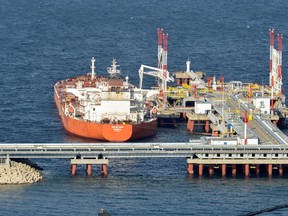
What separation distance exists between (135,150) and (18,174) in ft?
35.0

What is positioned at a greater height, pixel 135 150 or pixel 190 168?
pixel 135 150

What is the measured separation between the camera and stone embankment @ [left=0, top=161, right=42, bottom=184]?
17988 centimetres

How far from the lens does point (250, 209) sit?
563 ft

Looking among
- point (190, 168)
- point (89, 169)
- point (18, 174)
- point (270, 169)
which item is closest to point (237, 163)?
point (270, 169)

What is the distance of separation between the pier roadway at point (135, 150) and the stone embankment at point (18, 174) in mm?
1523

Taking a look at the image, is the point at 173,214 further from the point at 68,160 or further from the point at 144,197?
the point at 68,160

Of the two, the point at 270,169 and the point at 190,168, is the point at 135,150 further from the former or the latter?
the point at 270,169

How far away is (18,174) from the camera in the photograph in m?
180

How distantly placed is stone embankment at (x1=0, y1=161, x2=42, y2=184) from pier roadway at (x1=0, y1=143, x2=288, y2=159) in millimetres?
1523

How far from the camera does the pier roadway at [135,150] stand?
18400 centimetres

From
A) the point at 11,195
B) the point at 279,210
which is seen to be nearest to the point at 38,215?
the point at 11,195

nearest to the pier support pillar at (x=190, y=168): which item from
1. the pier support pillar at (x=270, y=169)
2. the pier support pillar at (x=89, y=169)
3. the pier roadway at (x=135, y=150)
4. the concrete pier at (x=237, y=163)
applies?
the concrete pier at (x=237, y=163)

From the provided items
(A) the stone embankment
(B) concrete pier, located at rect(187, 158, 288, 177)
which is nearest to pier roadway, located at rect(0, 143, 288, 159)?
(B) concrete pier, located at rect(187, 158, 288, 177)

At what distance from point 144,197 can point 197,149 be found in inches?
458
